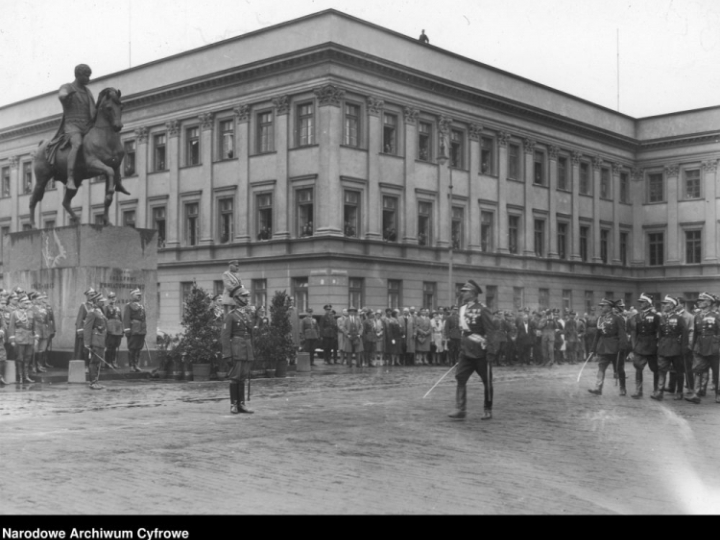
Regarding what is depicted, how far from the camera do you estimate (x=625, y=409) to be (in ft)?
52.9

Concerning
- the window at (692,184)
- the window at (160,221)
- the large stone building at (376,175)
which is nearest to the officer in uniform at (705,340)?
the large stone building at (376,175)

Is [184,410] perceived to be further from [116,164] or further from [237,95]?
[237,95]

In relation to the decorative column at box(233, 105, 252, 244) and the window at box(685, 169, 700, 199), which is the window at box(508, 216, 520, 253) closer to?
the window at box(685, 169, 700, 199)

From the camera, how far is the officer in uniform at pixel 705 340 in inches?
688

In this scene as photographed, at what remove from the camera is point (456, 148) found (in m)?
48.4

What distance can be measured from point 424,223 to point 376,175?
446cm

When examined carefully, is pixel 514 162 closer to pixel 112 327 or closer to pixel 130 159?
pixel 130 159

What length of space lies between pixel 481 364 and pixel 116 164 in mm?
12823

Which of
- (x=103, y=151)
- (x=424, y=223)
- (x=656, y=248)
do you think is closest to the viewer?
(x=103, y=151)

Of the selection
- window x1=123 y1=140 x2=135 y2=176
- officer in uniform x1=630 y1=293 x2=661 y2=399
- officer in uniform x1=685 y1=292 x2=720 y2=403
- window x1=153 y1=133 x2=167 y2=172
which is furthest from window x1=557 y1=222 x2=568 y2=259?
officer in uniform x1=685 y1=292 x2=720 y2=403

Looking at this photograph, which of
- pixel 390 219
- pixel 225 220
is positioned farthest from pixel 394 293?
pixel 225 220

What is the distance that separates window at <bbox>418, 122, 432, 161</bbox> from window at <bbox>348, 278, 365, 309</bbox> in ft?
25.4

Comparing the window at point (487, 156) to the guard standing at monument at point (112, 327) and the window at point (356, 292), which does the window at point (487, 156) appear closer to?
the window at point (356, 292)

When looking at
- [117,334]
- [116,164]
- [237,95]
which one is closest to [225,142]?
[237,95]
